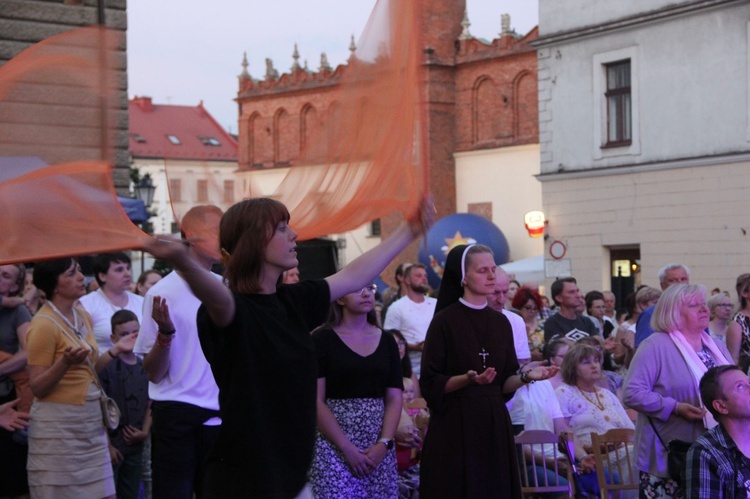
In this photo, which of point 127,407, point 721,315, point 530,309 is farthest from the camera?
point 530,309

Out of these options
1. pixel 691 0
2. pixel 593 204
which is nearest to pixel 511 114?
pixel 593 204

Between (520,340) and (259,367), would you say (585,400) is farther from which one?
(259,367)

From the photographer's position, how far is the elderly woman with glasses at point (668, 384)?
23.9 feet

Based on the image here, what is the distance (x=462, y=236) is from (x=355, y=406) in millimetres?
35576

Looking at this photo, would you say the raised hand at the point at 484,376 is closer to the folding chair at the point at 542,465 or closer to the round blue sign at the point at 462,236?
the folding chair at the point at 542,465

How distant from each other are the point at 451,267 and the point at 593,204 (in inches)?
1019

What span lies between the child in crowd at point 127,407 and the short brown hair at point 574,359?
10.7 feet

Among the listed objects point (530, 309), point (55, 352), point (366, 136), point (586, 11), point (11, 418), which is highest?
point (586, 11)

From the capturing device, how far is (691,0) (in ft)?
94.0

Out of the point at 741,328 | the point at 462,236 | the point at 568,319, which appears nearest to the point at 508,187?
the point at 462,236

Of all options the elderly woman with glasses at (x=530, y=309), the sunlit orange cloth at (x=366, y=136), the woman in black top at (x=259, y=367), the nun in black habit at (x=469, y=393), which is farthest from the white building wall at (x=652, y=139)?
the woman in black top at (x=259, y=367)

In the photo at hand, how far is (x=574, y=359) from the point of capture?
939 cm

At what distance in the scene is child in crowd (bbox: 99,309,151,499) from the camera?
859cm

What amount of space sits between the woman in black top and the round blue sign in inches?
1456
